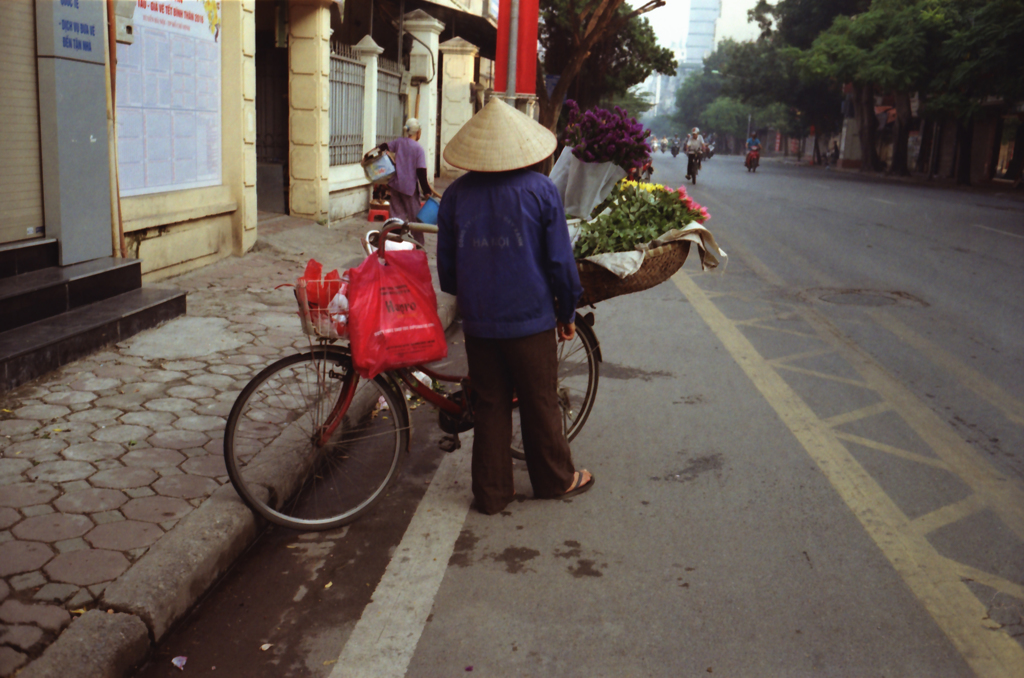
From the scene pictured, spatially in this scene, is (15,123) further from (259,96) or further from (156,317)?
(259,96)

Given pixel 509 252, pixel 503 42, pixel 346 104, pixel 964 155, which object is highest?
pixel 503 42

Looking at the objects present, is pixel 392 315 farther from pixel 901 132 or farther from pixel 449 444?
pixel 901 132

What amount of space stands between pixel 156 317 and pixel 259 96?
736 cm

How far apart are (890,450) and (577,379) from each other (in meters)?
1.65

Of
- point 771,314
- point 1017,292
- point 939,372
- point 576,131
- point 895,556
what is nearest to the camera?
point 895,556

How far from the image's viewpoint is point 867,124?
44.3 metres

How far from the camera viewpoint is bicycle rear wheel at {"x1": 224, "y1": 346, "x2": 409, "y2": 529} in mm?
3701

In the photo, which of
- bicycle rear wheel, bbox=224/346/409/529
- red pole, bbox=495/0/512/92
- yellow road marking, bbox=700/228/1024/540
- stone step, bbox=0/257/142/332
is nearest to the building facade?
stone step, bbox=0/257/142/332

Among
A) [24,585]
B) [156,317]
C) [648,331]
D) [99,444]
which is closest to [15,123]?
[156,317]

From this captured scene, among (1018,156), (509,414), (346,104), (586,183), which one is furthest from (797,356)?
(1018,156)

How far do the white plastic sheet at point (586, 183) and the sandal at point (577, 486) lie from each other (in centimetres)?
125

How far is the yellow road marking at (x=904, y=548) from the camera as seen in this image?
9.91 feet

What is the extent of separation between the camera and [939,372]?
21.2 feet

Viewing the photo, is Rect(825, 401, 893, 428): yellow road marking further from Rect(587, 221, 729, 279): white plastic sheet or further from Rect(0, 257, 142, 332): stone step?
Rect(0, 257, 142, 332): stone step
